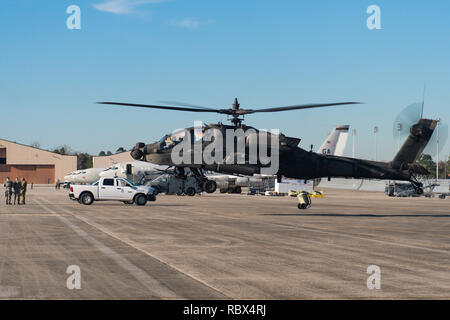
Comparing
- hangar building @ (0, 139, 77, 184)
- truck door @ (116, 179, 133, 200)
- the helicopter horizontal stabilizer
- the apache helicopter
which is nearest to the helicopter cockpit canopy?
the apache helicopter

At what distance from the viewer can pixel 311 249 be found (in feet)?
51.8

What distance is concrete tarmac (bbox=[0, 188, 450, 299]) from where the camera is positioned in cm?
957

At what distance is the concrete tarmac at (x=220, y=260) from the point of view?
957 centimetres

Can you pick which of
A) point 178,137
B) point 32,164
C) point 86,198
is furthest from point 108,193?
point 32,164

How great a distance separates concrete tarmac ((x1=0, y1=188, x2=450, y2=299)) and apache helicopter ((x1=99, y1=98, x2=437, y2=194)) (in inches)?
199

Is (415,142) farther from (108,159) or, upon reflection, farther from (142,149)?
(108,159)

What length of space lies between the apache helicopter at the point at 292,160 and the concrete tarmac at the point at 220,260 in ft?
16.6

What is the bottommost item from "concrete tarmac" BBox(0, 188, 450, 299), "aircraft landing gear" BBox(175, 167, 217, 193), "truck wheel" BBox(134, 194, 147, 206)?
"concrete tarmac" BBox(0, 188, 450, 299)

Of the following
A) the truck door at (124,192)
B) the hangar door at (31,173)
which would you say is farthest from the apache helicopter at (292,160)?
the hangar door at (31,173)

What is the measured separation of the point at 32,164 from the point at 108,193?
9762 cm

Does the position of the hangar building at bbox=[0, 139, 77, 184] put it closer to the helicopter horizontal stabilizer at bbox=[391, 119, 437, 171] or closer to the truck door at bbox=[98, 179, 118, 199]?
the truck door at bbox=[98, 179, 118, 199]

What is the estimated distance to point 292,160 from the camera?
94.2 feet
